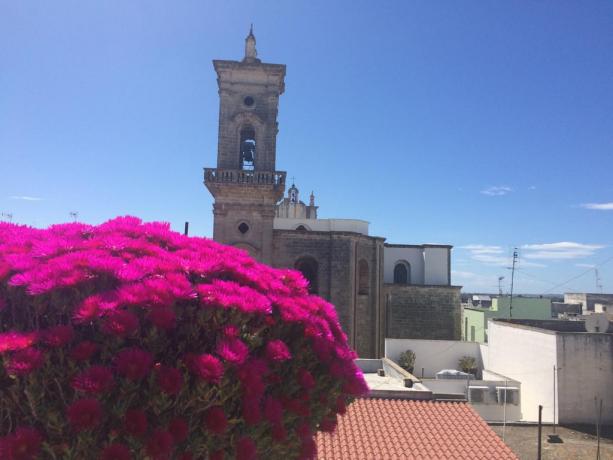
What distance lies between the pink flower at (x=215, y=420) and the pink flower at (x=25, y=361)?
2.82ft

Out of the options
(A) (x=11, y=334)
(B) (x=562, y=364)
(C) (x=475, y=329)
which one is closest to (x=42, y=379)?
(A) (x=11, y=334)

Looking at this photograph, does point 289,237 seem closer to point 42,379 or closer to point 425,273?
point 425,273

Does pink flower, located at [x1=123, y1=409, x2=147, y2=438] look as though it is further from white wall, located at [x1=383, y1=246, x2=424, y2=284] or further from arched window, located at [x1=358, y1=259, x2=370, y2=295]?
white wall, located at [x1=383, y1=246, x2=424, y2=284]

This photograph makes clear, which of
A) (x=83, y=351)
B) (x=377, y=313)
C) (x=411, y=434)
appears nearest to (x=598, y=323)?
(x=377, y=313)

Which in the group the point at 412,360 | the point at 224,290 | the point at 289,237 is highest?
the point at 289,237

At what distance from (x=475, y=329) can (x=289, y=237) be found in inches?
921

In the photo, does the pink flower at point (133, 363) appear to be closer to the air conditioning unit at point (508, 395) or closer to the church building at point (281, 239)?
the church building at point (281, 239)

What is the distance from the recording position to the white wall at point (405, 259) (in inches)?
1081

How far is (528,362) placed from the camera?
19594mm

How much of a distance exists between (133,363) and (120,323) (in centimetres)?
23

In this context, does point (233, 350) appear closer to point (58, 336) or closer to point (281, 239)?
point (58, 336)

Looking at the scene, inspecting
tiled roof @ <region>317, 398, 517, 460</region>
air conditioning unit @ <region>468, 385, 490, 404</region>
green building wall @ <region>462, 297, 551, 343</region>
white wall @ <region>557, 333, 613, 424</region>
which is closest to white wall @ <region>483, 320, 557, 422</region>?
white wall @ <region>557, 333, 613, 424</region>

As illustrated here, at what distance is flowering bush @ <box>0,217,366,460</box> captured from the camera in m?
2.06

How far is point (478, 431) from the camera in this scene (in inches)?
389
